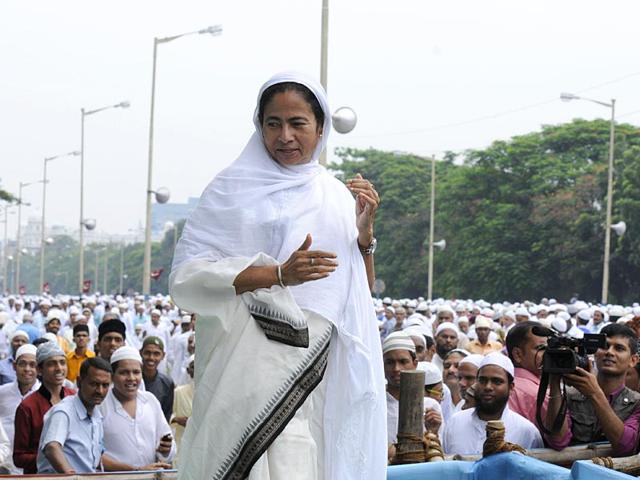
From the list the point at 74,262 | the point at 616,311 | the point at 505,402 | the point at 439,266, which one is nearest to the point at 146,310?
the point at 616,311

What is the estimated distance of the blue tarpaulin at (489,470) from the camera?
191 inches

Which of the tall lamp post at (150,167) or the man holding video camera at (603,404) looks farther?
the tall lamp post at (150,167)

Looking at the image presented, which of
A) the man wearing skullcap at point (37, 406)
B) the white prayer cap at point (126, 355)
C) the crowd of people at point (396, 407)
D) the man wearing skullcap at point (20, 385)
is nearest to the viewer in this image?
the crowd of people at point (396, 407)

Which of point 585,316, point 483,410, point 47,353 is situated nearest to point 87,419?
point 47,353

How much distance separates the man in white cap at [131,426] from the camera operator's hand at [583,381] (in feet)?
9.30

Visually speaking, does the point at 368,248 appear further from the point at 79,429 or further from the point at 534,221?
the point at 534,221

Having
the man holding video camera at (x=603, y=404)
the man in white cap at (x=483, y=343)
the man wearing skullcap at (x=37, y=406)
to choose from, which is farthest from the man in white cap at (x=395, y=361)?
the man in white cap at (x=483, y=343)

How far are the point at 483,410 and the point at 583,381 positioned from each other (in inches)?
59.1

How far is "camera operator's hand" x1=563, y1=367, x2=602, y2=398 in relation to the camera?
560 centimetres

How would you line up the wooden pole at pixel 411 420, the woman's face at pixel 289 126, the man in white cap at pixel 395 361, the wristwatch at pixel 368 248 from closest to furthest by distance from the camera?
the woman's face at pixel 289 126 → the wristwatch at pixel 368 248 → the wooden pole at pixel 411 420 → the man in white cap at pixel 395 361

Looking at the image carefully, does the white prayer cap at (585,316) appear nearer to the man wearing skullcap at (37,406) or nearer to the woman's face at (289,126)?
the man wearing skullcap at (37,406)

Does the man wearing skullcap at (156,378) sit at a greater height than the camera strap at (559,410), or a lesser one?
lesser

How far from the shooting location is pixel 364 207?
3.98m

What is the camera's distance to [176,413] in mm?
9961
